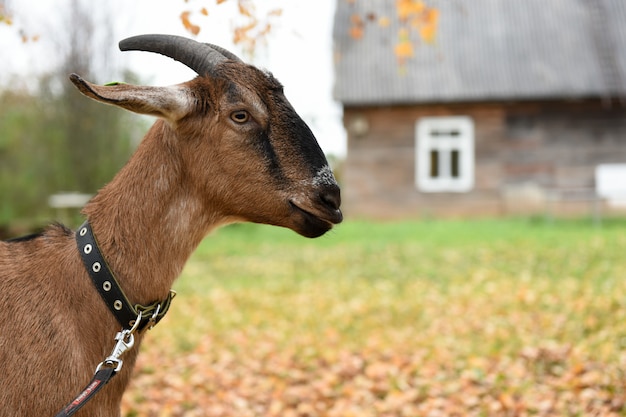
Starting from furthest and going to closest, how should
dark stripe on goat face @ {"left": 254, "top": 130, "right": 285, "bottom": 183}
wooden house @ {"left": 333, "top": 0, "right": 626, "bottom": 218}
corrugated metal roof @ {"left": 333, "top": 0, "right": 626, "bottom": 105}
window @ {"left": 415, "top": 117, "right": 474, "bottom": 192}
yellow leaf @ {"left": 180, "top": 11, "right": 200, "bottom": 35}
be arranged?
1. window @ {"left": 415, "top": 117, "right": 474, "bottom": 192}
2. wooden house @ {"left": 333, "top": 0, "right": 626, "bottom": 218}
3. corrugated metal roof @ {"left": 333, "top": 0, "right": 626, "bottom": 105}
4. yellow leaf @ {"left": 180, "top": 11, "right": 200, "bottom": 35}
5. dark stripe on goat face @ {"left": 254, "top": 130, "right": 285, "bottom": 183}

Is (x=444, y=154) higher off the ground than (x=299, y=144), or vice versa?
(x=444, y=154)

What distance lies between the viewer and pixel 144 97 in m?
2.30

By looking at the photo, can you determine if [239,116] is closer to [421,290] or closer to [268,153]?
[268,153]

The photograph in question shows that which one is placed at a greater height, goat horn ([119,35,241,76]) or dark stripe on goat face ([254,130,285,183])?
goat horn ([119,35,241,76])

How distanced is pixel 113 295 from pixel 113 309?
0.05m

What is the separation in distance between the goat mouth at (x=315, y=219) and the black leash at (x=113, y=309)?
2.01ft

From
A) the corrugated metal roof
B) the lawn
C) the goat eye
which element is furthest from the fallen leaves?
the corrugated metal roof

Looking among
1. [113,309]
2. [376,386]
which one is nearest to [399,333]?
[376,386]

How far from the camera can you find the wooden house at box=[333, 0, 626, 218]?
58.3 ft

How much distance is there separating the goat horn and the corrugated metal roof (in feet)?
49.8

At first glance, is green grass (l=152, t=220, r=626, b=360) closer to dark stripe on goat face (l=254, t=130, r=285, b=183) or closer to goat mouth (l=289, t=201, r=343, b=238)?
goat mouth (l=289, t=201, r=343, b=238)

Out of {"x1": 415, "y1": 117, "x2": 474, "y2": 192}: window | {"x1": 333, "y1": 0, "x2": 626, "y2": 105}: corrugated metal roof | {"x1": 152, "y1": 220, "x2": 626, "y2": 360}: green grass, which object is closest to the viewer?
{"x1": 152, "y1": 220, "x2": 626, "y2": 360}: green grass

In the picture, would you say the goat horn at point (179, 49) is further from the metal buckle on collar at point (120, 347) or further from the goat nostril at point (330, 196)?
the metal buckle on collar at point (120, 347)

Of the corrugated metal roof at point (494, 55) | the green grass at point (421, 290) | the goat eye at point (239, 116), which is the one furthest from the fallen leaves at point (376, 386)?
the corrugated metal roof at point (494, 55)
